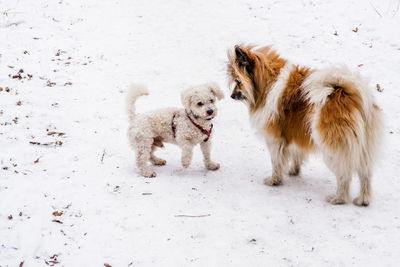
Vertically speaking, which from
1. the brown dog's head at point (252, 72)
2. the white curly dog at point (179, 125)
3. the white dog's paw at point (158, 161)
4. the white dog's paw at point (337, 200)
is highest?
the brown dog's head at point (252, 72)

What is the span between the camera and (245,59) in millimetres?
4227

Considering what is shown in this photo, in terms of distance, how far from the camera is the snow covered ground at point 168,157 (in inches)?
137

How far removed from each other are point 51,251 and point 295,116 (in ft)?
10.0

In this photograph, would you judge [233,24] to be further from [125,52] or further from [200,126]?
[200,126]

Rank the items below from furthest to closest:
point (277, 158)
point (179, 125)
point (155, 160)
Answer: point (155, 160) < point (179, 125) < point (277, 158)

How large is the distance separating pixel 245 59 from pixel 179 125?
1.30 meters

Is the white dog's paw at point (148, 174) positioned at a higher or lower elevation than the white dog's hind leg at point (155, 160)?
lower

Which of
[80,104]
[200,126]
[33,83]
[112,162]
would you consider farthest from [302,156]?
[33,83]

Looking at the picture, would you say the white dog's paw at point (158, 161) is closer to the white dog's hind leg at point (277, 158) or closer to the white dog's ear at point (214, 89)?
the white dog's ear at point (214, 89)

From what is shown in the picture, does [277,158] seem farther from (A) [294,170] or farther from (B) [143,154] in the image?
(B) [143,154]

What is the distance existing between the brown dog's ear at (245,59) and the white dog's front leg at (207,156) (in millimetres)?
1252

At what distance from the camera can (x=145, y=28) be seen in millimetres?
10008

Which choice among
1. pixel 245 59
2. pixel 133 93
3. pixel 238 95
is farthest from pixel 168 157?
pixel 245 59

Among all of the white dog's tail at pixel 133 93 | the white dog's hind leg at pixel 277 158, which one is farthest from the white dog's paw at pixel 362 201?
the white dog's tail at pixel 133 93
